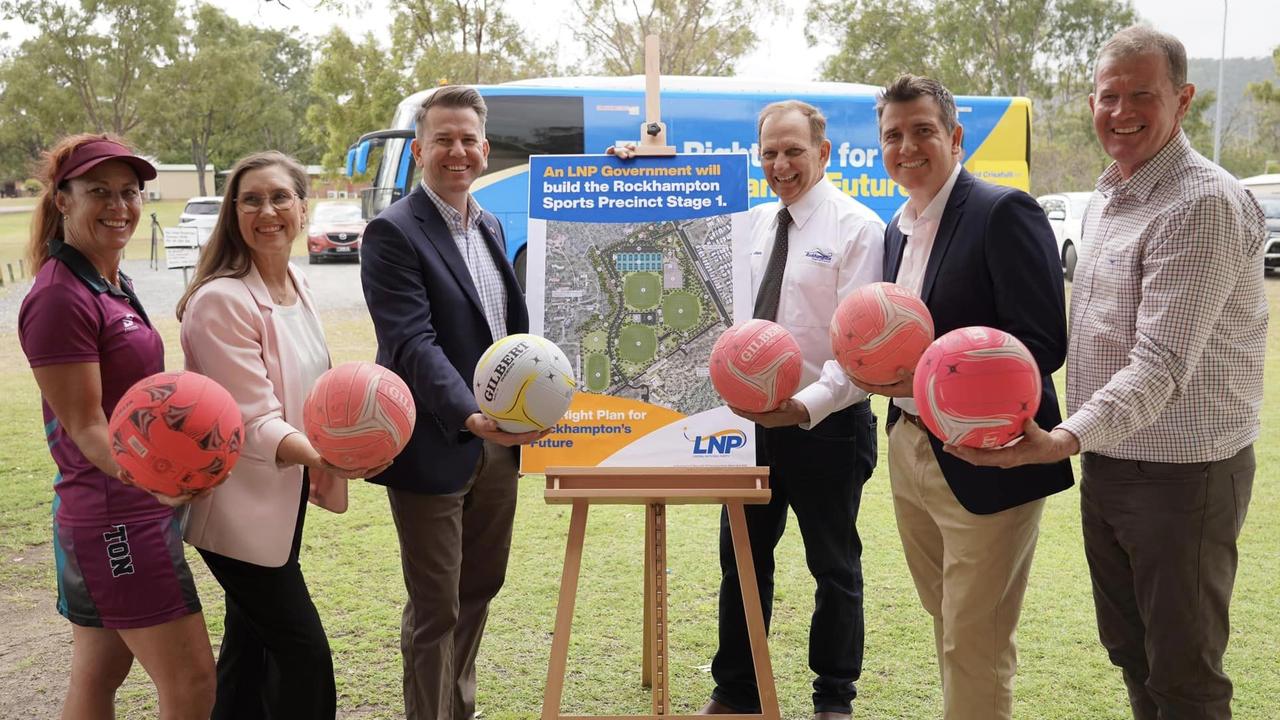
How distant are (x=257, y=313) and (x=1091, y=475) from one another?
86.9 inches

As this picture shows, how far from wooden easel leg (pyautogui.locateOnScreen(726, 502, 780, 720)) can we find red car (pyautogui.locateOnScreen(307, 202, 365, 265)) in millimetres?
19200

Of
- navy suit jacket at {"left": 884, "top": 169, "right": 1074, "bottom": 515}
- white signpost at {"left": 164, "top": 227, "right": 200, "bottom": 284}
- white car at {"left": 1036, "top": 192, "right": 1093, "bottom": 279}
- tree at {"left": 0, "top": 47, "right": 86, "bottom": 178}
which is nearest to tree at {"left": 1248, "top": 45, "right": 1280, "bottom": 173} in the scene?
white car at {"left": 1036, "top": 192, "right": 1093, "bottom": 279}

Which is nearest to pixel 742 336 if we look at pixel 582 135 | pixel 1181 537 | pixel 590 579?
pixel 1181 537

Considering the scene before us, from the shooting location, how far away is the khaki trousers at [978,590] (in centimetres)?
258

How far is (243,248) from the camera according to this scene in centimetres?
263

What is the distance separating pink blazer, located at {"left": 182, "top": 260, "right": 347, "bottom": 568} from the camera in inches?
96.8

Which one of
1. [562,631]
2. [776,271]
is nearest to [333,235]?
[776,271]

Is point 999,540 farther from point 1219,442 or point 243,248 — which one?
point 243,248

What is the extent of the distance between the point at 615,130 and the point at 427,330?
8783 mm

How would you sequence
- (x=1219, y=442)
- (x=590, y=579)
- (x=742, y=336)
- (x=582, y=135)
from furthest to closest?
(x=582, y=135), (x=590, y=579), (x=742, y=336), (x=1219, y=442)

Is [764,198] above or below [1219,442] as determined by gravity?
above

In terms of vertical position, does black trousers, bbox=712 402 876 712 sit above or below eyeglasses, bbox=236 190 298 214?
below

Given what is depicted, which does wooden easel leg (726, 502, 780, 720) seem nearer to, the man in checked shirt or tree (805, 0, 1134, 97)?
the man in checked shirt

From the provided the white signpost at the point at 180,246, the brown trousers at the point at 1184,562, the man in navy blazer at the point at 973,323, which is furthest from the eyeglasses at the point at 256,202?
the white signpost at the point at 180,246
